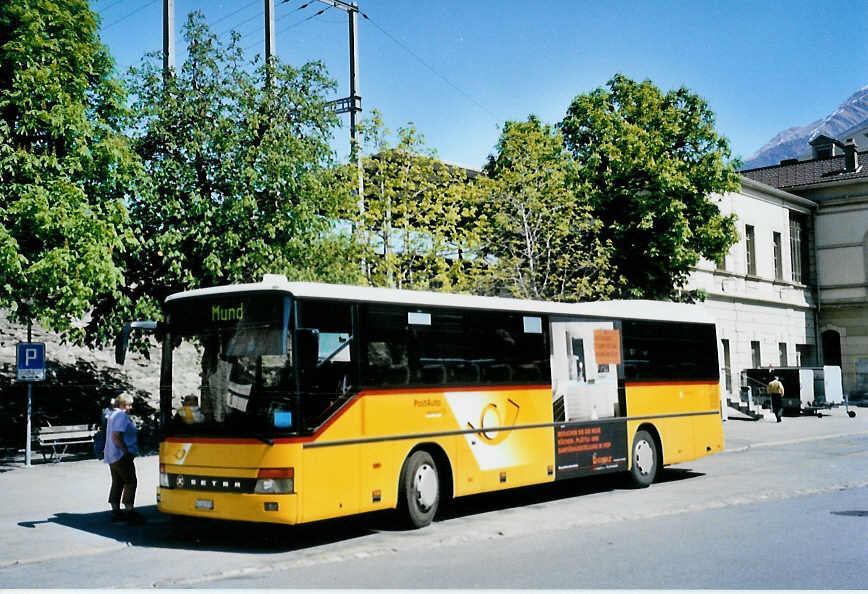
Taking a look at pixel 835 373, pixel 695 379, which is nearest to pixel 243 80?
pixel 695 379

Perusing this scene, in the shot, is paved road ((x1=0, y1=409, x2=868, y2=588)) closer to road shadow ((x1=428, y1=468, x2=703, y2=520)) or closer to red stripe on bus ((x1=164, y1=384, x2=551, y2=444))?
road shadow ((x1=428, y1=468, x2=703, y2=520))

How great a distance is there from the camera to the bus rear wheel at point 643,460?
1557cm

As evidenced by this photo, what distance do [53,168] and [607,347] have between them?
34.4 feet

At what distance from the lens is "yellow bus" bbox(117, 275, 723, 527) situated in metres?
10.0

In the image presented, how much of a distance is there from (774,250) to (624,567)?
4370 cm

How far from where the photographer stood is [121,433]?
12.0m

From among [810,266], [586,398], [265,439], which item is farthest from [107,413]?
[810,266]

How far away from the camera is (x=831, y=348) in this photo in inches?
2078

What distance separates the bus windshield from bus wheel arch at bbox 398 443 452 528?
209 cm

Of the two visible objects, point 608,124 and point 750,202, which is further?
point 750,202

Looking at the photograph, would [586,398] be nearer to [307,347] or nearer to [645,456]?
[645,456]

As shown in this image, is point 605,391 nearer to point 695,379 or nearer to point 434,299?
point 695,379

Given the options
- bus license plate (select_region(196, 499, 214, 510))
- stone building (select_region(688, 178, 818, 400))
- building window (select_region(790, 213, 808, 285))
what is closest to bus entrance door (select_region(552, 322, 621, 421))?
bus license plate (select_region(196, 499, 214, 510))

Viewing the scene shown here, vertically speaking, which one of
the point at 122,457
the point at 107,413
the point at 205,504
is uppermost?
the point at 107,413
